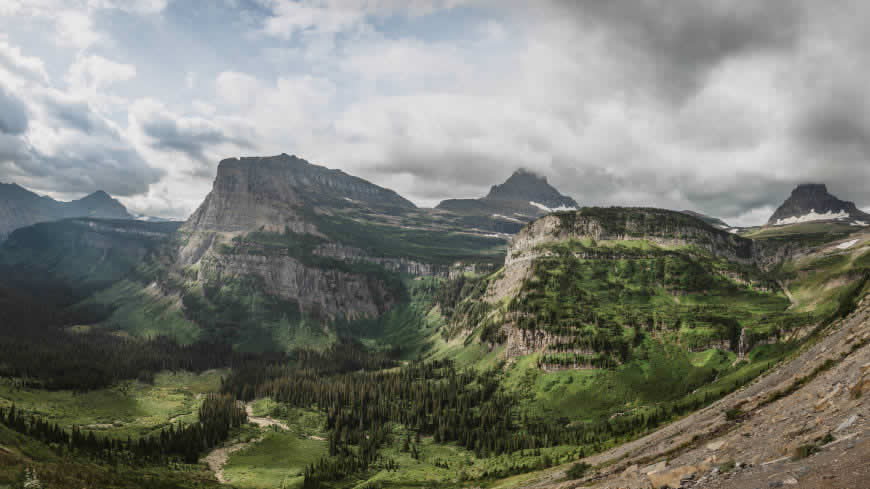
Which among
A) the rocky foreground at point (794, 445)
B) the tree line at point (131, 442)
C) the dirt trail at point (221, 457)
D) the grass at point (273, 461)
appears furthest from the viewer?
the dirt trail at point (221, 457)

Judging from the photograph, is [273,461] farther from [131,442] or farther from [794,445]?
[794,445]

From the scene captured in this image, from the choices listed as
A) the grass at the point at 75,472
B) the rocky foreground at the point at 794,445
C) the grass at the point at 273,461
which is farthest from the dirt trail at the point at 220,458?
the rocky foreground at the point at 794,445

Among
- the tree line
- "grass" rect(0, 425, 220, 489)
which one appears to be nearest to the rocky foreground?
"grass" rect(0, 425, 220, 489)

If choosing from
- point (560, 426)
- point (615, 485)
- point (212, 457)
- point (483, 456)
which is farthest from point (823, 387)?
point (212, 457)

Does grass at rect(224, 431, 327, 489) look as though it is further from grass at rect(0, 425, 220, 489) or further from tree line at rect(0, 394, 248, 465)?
tree line at rect(0, 394, 248, 465)

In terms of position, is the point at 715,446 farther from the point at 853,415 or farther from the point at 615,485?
the point at 853,415

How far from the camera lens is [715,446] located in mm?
42438

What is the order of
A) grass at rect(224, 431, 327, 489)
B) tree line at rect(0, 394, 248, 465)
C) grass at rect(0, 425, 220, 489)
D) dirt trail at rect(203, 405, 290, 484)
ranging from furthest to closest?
dirt trail at rect(203, 405, 290, 484) → grass at rect(224, 431, 327, 489) → tree line at rect(0, 394, 248, 465) → grass at rect(0, 425, 220, 489)

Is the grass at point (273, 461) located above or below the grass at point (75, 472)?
below

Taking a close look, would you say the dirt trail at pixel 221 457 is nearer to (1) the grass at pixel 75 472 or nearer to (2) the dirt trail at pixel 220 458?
(2) the dirt trail at pixel 220 458

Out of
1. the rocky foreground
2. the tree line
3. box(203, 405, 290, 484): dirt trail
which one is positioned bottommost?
box(203, 405, 290, 484): dirt trail

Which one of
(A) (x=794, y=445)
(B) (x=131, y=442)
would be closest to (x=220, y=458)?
(B) (x=131, y=442)

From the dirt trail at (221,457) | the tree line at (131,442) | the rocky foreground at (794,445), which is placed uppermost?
the rocky foreground at (794,445)

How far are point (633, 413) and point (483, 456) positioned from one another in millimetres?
63629
